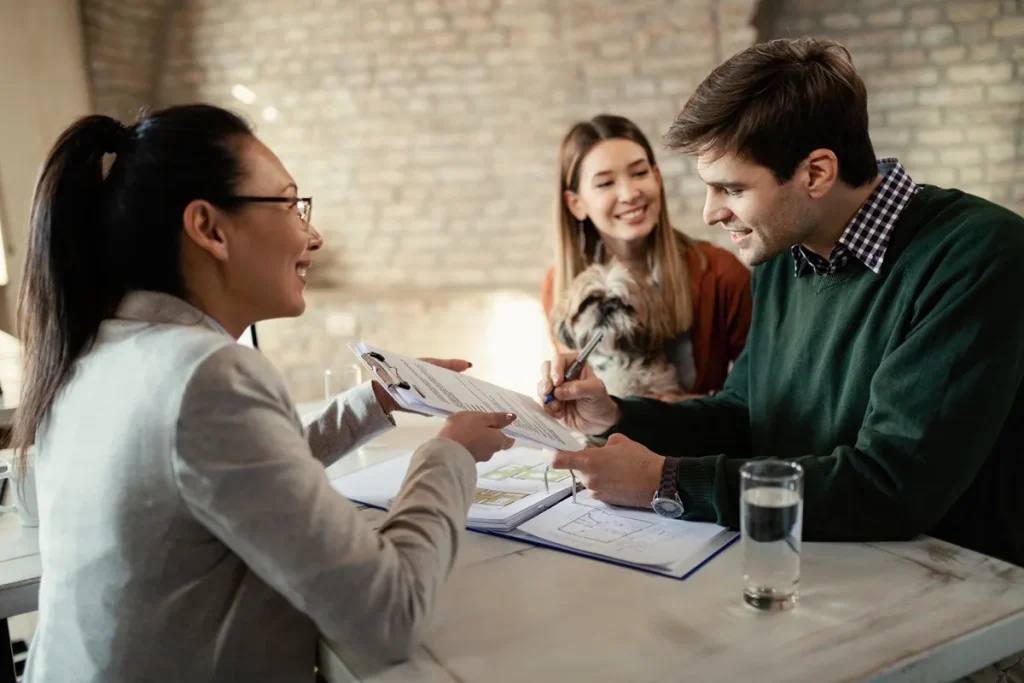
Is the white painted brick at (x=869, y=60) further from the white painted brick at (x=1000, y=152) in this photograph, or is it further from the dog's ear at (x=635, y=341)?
the dog's ear at (x=635, y=341)

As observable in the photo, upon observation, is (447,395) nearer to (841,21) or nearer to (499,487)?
(499,487)

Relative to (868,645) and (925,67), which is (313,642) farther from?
(925,67)

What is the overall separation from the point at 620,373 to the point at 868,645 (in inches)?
66.5

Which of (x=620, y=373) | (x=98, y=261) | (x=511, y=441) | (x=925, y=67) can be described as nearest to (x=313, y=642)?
(x=511, y=441)

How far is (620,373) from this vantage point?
2.63m

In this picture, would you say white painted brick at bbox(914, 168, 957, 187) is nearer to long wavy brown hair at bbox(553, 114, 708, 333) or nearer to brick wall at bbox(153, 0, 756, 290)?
brick wall at bbox(153, 0, 756, 290)

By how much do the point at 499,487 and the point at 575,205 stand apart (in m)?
1.55

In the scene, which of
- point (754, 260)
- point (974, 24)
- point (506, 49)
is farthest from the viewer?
point (506, 49)

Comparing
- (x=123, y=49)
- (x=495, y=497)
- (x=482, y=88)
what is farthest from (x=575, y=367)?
(x=123, y=49)

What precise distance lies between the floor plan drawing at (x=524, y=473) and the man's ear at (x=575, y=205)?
1391 millimetres

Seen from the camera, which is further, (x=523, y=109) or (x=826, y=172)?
(x=523, y=109)

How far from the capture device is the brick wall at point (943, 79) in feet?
13.0

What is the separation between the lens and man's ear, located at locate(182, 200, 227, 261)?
1.10m

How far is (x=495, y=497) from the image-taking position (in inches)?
58.2
